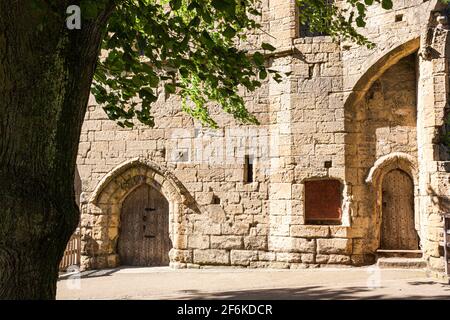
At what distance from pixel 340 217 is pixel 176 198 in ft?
11.8

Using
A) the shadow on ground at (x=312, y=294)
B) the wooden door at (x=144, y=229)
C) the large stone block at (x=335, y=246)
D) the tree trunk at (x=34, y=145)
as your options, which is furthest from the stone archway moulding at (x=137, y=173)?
the tree trunk at (x=34, y=145)

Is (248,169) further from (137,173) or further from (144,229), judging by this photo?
(144,229)

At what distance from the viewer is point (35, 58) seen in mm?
2787

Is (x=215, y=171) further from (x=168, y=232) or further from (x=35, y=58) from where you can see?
(x=35, y=58)

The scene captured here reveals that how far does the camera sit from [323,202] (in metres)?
9.89

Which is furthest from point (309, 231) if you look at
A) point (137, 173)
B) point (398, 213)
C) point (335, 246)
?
point (137, 173)

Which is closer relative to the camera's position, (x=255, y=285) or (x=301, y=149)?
(x=255, y=285)

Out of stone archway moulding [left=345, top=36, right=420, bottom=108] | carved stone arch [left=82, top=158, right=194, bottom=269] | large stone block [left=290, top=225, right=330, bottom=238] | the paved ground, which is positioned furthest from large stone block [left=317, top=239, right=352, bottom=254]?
carved stone arch [left=82, top=158, right=194, bottom=269]

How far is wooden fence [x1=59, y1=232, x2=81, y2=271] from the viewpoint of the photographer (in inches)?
415

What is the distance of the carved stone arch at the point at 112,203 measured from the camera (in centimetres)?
1066

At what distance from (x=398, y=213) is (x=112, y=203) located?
640cm

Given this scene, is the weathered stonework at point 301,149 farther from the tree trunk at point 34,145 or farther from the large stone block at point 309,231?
the tree trunk at point 34,145

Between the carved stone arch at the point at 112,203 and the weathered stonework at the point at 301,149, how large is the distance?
1.2 inches

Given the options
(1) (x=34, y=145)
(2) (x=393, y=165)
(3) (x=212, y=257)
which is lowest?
(3) (x=212, y=257)
